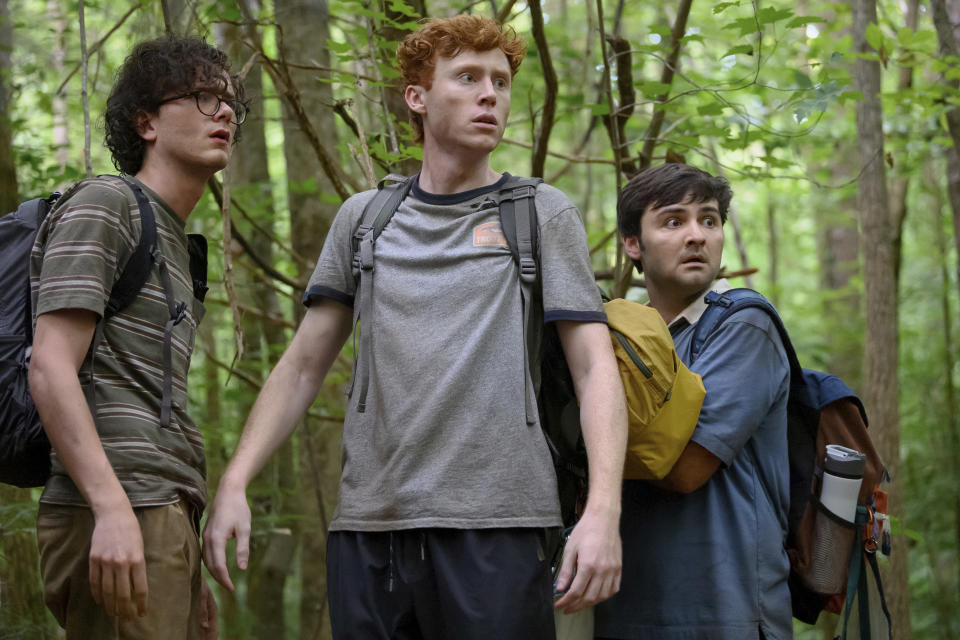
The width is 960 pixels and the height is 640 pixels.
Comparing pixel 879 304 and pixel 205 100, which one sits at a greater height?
pixel 205 100

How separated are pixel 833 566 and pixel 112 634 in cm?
217

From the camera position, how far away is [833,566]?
2.83 meters

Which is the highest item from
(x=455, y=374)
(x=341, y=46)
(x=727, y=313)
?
(x=341, y=46)

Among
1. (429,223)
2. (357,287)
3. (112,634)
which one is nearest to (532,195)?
(429,223)

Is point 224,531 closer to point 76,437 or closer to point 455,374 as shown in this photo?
point 76,437

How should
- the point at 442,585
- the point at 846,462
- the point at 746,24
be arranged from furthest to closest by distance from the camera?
the point at 746,24 < the point at 846,462 < the point at 442,585

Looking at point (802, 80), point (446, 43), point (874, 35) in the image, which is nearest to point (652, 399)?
point (446, 43)

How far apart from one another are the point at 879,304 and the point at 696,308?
2.80 meters

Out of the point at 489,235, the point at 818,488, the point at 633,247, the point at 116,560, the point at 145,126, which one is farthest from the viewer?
the point at 633,247

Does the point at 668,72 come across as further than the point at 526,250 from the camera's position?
Yes

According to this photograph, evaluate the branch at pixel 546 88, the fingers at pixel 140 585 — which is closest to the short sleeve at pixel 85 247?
the fingers at pixel 140 585

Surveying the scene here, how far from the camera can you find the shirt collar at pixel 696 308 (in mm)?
2990

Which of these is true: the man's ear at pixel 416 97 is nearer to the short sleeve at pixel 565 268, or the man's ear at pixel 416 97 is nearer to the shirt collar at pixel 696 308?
the short sleeve at pixel 565 268

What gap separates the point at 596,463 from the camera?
7.07 ft
